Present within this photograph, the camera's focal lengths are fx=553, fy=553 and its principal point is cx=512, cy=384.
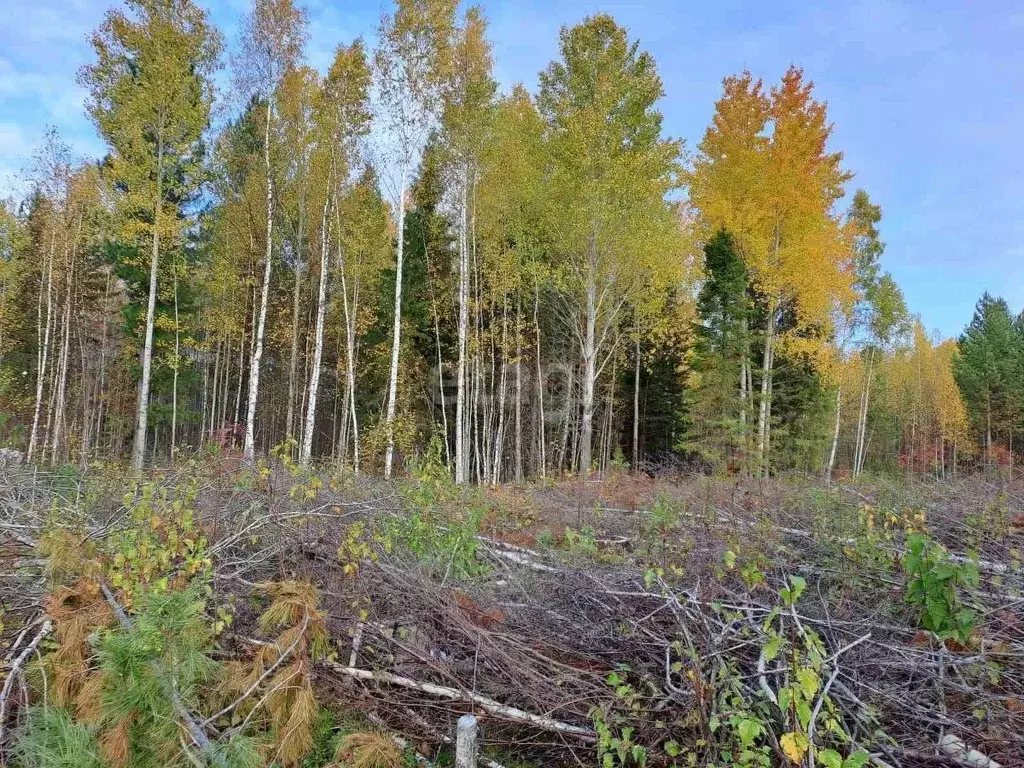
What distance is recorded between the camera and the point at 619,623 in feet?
10.9

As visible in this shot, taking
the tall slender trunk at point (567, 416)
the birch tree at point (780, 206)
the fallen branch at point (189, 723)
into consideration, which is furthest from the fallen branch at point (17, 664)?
the tall slender trunk at point (567, 416)

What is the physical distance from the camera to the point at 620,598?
11.4ft

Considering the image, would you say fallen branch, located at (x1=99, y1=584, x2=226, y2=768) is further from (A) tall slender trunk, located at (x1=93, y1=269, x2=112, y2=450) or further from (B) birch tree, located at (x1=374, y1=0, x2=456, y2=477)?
(A) tall slender trunk, located at (x1=93, y1=269, x2=112, y2=450)

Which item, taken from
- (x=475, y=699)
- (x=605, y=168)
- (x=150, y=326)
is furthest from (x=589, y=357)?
(x=475, y=699)

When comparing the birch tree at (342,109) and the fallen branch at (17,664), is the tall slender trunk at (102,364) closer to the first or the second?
the birch tree at (342,109)

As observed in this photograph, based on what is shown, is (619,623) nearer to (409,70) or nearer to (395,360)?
(395,360)

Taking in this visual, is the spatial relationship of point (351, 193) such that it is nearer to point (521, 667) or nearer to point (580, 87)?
point (580, 87)

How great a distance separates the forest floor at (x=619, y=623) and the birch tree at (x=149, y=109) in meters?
8.80

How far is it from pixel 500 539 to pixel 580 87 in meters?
11.2

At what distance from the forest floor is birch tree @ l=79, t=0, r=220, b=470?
880cm

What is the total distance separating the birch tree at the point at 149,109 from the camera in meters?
11.8

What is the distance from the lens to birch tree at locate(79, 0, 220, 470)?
464 inches

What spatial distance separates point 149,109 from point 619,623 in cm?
1415

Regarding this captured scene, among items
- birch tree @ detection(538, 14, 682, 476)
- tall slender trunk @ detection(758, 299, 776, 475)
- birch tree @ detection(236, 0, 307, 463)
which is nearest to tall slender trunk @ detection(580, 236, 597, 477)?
birch tree @ detection(538, 14, 682, 476)
